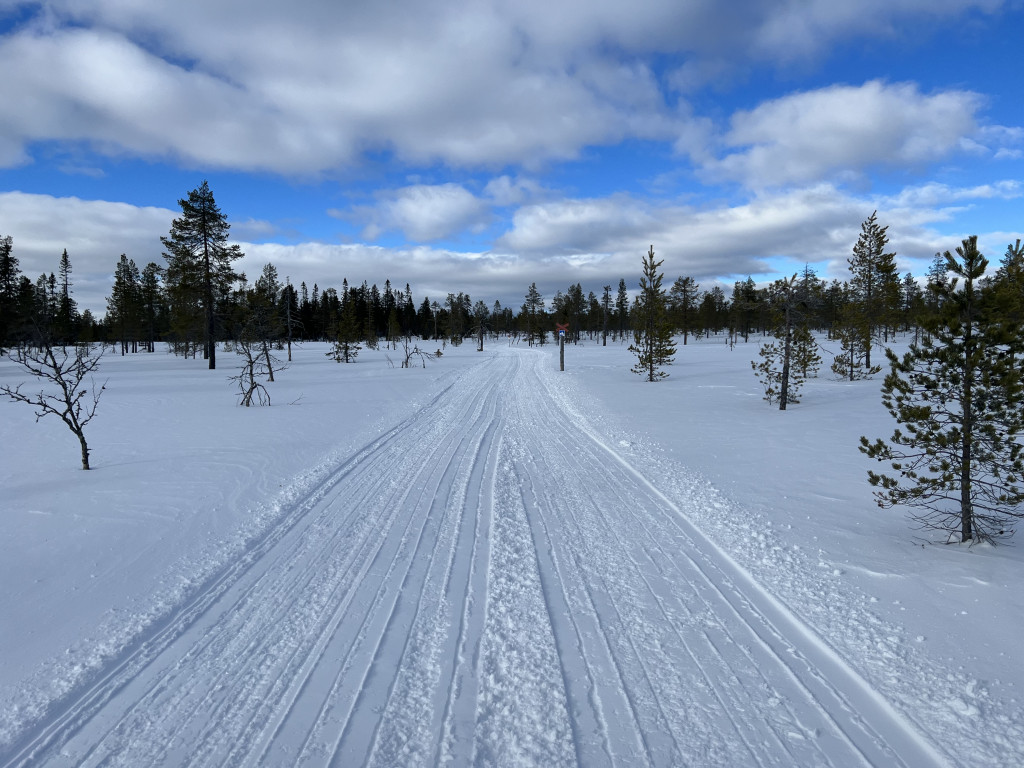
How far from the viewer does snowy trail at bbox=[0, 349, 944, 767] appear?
9.10 feet

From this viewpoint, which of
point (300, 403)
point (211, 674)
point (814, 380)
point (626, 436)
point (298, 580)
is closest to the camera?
point (211, 674)

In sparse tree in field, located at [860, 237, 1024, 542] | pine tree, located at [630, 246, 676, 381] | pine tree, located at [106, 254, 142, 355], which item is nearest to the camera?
sparse tree in field, located at [860, 237, 1024, 542]

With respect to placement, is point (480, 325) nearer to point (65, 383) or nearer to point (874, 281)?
point (874, 281)

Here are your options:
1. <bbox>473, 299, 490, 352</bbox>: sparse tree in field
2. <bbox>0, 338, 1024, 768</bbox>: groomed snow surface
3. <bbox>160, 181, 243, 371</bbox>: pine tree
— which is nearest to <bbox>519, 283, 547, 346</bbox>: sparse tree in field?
<bbox>473, 299, 490, 352</bbox>: sparse tree in field

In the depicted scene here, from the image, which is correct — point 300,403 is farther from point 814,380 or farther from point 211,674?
point 814,380

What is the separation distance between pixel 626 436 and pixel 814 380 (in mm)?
19676

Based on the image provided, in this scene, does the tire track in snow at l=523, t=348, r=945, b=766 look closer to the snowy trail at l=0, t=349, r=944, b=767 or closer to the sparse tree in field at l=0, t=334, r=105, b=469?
the snowy trail at l=0, t=349, r=944, b=767

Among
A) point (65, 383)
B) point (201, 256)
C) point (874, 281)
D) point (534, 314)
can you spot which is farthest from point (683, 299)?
point (65, 383)

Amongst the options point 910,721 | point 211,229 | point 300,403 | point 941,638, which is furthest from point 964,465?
point 211,229

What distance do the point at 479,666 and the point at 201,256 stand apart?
34.7 meters

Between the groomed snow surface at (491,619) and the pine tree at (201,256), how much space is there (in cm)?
2523

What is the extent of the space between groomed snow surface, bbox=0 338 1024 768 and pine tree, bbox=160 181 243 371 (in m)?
25.2

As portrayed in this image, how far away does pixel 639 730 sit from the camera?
2.88 m

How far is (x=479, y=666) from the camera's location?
11.2ft
